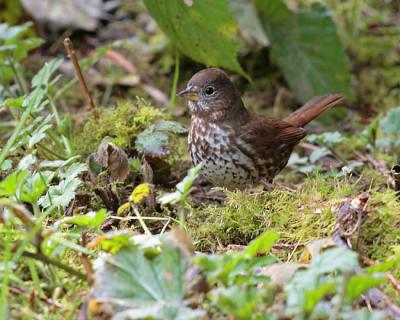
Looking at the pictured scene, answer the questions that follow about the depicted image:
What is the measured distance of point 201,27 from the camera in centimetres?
375

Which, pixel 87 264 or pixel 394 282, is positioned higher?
pixel 87 264

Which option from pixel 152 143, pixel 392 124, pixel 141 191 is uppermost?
pixel 141 191

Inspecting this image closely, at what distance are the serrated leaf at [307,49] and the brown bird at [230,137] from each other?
113 centimetres

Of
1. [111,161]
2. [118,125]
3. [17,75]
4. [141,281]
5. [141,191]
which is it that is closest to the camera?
[141,281]

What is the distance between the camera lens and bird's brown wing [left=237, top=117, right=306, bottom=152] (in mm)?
3920

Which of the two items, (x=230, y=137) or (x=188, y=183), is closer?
(x=188, y=183)

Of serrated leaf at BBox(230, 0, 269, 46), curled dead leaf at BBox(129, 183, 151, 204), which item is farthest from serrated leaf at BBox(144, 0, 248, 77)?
curled dead leaf at BBox(129, 183, 151, 204)

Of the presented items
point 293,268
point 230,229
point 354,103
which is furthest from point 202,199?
point 354,103

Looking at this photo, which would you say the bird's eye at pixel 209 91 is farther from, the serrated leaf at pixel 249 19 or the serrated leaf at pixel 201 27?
the serrated leaf at pixel 249 19

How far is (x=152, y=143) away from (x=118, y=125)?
29cm

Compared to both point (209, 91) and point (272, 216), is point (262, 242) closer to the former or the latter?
point (272, 216)

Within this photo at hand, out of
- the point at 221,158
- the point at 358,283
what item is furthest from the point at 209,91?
the point at 358,283

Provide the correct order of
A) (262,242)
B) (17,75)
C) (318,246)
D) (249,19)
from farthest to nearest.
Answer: (249,19)
(17,75)
(318,246)
(262,242)

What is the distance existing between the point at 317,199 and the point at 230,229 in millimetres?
360
